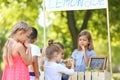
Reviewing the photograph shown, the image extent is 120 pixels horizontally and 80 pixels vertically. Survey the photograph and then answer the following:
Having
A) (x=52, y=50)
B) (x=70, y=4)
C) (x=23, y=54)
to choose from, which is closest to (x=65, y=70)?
(x=52, y=50)

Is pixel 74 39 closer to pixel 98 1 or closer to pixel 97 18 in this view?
pixel 97 18

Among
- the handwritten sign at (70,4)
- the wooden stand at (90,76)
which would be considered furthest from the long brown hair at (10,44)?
the handwritten sign at (70,4)

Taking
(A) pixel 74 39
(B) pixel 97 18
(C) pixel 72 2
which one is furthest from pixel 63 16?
(C) pixel 72 2

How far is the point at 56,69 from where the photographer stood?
6.63 meters

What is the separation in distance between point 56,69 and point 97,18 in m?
11.6

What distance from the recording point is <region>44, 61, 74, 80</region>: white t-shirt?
6.62 metres

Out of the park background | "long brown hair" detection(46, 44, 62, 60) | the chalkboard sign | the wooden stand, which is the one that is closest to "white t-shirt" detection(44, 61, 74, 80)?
"long brown hair" detection(46, 44, 62, 60)

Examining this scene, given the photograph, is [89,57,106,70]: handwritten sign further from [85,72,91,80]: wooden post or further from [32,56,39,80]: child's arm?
[32,56,39,80]: child's arm

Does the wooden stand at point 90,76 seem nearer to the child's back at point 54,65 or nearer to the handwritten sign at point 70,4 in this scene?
the child's back at point 54,65

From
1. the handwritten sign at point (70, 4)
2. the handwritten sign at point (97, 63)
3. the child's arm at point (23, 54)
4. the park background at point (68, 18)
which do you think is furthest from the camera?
the park background at point (68, 18)

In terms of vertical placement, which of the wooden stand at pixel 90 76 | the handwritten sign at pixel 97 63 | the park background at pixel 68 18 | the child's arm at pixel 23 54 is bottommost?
the wooden stand at pixel 90 76

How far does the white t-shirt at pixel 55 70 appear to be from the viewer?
662cm

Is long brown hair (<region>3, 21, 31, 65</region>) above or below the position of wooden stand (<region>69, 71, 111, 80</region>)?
above

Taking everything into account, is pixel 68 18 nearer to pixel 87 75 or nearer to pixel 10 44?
pixel 87 75
